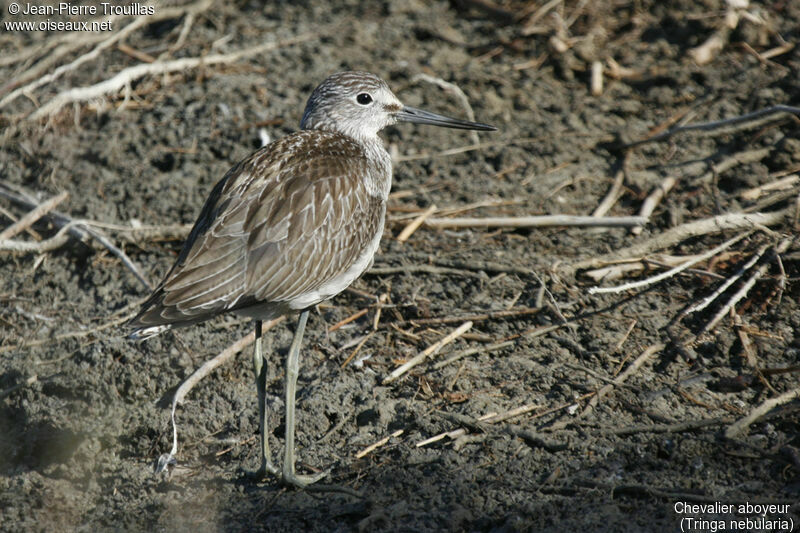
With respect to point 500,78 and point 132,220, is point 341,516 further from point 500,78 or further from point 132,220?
point 500,78

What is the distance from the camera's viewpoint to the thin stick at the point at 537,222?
5.69 metres

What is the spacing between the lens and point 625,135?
21.3 ft

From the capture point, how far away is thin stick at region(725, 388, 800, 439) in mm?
4043

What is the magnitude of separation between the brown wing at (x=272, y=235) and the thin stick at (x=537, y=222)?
1.18 meters

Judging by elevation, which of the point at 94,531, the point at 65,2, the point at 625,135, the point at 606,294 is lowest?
the point at 94,531

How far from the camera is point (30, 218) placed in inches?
238

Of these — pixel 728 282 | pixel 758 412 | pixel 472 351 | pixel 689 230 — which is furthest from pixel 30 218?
pixel 758 412

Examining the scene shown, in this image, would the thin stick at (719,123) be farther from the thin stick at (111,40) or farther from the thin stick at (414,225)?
the thin stick at (111,40)

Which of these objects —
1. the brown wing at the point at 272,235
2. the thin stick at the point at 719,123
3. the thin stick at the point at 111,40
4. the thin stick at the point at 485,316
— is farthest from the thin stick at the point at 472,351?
the thin stick at the point at 111,40

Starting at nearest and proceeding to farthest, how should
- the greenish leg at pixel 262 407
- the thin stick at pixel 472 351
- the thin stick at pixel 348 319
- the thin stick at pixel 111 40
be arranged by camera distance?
the greenish leg at pixel 262 407
the thin stick at pixel 472 351
the thin stick at pixel 348 319
the thin stick at pixel 111 40

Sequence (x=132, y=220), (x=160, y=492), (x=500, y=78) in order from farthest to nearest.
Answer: (x=500, y=78)
(x=132, y=220)
(x=160, y=492)

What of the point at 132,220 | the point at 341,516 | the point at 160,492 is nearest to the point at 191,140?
the point at 132,220

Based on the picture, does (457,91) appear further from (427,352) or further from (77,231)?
(77,231)

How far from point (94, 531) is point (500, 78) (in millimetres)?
4862
